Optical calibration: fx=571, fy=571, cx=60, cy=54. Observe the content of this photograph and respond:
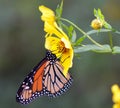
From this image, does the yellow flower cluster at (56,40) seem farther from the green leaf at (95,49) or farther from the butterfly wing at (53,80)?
the butterfly wing at (53,80)

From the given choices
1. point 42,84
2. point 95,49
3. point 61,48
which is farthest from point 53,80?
point 95,49

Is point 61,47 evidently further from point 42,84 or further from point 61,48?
point 42,84

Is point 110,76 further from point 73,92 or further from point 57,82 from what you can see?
point 57,82

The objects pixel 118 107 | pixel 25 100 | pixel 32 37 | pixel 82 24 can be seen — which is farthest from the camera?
pixel 32 37

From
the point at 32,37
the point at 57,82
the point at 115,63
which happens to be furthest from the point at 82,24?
the point at 57,82

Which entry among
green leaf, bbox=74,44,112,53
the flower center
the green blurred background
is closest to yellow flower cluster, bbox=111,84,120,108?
green leaf, bbox=74,44,112,53

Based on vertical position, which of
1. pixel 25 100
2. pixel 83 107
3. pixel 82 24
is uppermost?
pixel 82 24

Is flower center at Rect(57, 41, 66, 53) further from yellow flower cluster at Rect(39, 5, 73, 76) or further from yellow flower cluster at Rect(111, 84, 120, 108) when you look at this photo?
yellow flower cluster at Rect(111, 84, 120, 108)
